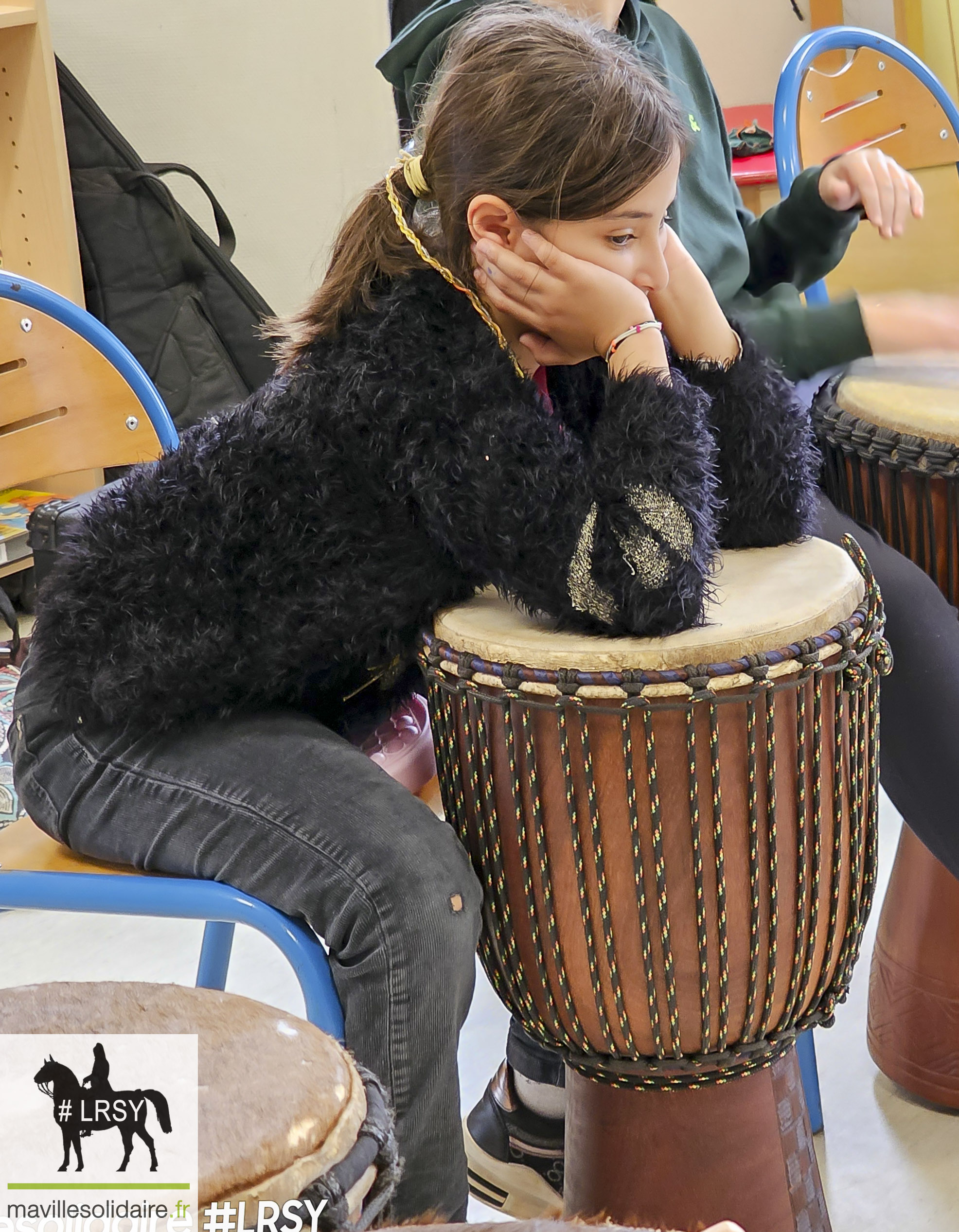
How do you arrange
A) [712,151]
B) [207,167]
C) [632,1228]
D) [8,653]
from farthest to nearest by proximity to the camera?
[207,167] → [8,653] → [712,151] → [632,1228]

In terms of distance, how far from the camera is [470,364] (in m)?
0.96

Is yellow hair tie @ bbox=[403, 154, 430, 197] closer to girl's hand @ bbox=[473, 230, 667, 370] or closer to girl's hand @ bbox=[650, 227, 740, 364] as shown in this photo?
girl's hand @ bbox=[473, 230, 667, 370]

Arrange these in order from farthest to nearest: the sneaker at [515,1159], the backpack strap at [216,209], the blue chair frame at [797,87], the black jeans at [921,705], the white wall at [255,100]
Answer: the white wall at [255,100], the backpack strap at [216,209], the blue chair frame at [797,87], the sneaker at [515,1159], the black jeans at [921,705]

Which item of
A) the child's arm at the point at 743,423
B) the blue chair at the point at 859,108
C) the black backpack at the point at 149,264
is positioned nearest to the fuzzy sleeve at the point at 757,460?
the child's arm at the point at 743,423

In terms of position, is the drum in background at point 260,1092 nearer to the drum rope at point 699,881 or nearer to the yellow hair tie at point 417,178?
the drum rope at point 699,881

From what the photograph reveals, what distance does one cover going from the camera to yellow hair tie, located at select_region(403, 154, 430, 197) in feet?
3.43

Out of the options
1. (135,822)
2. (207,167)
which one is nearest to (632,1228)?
(135,822)

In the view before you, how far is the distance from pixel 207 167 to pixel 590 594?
2.39m

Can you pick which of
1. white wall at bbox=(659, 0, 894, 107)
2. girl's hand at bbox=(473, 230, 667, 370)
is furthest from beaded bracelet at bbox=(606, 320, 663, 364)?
white wall at bbox=(659, 0, 894, 107)

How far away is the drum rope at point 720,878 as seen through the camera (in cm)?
93

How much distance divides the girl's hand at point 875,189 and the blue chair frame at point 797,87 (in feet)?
0.82

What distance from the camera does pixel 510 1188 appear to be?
1281 millimetres

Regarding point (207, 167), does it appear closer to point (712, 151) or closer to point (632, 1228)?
point (712, 151)

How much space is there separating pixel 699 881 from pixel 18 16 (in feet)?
7.25
